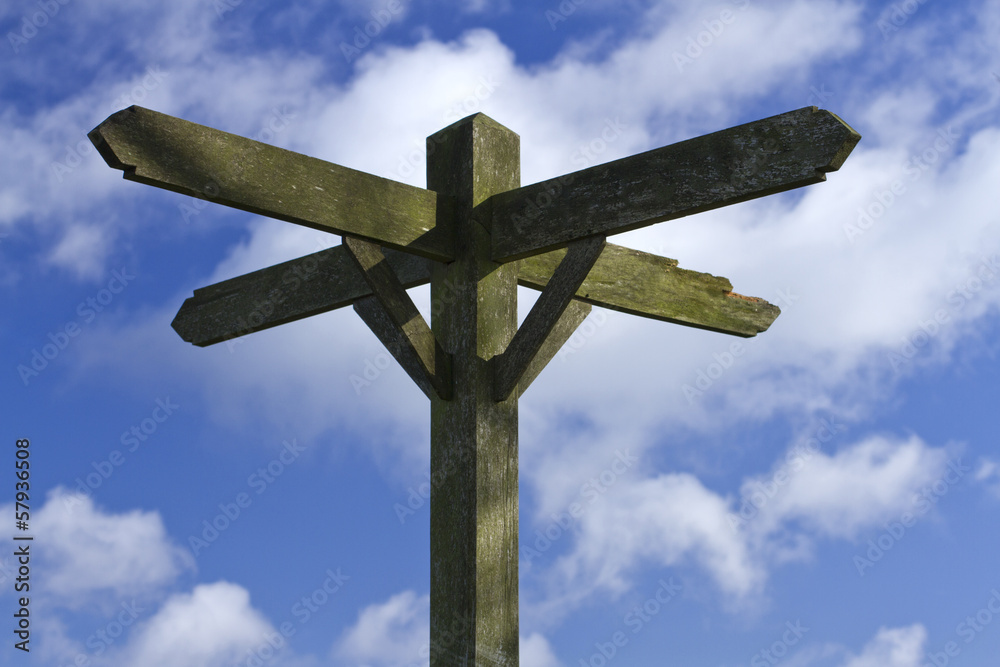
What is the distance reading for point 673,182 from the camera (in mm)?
3111

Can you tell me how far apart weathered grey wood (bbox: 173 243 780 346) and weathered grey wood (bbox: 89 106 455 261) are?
1.34 feet

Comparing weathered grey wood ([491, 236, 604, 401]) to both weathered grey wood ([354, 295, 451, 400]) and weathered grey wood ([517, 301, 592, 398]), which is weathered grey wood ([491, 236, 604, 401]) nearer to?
weathered grey wood ([517, 301, 592, 398])

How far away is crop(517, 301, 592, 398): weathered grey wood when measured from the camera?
3568 mm

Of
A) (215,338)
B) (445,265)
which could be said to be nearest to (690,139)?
(445,265)

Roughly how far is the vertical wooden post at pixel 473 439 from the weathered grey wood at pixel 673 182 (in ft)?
0.40

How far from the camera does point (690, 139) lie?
3098 mm

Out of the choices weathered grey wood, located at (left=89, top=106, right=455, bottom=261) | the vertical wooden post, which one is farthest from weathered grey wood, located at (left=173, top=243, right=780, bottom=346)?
weathered grey wood, located at (left=89, top=106, right=455, bottom=261)

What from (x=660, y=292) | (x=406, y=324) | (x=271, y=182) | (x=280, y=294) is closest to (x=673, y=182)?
(x=406, y=324)

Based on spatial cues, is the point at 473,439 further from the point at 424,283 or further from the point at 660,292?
the point at 660,292

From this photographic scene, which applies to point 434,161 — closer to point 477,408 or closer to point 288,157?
point 288,157

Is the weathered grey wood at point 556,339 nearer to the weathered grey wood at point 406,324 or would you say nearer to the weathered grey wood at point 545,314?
the weathered grey wood at point 545,314

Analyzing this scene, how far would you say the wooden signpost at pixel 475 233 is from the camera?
2912 millimetres

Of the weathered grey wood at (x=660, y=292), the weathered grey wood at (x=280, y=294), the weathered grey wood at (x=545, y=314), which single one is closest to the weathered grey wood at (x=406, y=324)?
the weathered grey wood at (x=545, y=314)

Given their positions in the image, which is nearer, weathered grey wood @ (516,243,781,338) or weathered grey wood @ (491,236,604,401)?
weathered grey wood @ (491,236,604,401)
